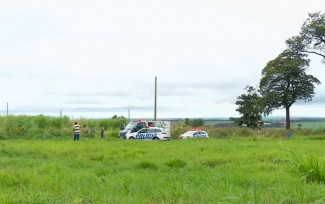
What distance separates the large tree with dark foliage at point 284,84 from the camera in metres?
43.6

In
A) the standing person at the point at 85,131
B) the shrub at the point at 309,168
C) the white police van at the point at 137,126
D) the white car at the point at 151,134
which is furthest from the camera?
the standing person at the point at 85,131

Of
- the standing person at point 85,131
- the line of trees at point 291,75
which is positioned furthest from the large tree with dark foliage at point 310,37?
the standing person at point 85,131

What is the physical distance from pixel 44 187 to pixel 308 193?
470 cm

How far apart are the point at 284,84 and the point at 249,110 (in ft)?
22.3

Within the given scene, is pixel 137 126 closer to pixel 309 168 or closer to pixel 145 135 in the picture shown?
pixel 145 135

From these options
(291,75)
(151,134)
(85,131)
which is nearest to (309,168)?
(151,134)

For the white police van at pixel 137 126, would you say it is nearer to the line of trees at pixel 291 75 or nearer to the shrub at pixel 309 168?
the line of trees at pixel 291 75

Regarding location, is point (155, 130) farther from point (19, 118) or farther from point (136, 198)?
point (136, 198)

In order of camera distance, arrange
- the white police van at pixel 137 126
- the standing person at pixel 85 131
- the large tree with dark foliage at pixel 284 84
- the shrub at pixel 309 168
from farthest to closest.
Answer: the large tree with dark foliage at pixel 284 84 < the standing person at pixel 85 131 < the white police van at pixel 137 126 < the shrub at pixel 309 168

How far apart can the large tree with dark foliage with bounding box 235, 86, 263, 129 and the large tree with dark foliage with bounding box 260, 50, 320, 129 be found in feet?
15.1

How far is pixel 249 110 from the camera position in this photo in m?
50.6

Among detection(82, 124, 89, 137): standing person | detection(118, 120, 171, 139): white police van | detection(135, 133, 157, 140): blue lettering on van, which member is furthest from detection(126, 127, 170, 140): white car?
detection(82, 124, 89, 137): standing person

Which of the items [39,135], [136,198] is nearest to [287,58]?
[39,135]

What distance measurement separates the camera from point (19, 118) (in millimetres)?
32281
